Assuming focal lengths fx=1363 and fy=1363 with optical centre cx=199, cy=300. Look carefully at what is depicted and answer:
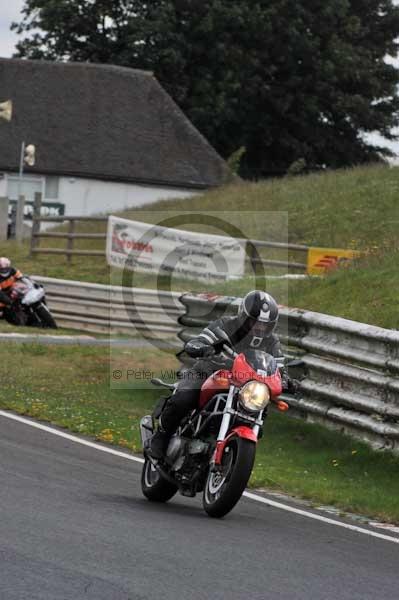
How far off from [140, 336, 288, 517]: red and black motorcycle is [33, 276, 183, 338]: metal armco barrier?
46.3 ft

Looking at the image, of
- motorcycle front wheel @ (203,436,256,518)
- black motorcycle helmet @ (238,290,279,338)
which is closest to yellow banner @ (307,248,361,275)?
black motorcycle helmet @ (238,290,279,338)

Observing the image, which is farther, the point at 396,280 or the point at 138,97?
the point at 138,97

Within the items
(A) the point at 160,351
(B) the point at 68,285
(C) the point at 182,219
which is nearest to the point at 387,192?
(C) the point at 182,219

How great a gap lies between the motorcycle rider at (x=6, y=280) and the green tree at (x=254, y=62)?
38947mm

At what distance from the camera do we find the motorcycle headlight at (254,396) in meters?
9.22

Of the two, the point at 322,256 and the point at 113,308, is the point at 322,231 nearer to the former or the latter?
the point at 322,256

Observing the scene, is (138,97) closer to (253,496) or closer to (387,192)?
(387,192)

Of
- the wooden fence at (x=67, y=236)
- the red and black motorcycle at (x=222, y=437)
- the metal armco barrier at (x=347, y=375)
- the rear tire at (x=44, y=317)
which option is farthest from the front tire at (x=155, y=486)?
the wooden fence at (x=67, y=236)

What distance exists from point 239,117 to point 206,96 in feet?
6.98

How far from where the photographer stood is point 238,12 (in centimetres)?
6397

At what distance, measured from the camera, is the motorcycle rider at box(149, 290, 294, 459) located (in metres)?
9.62

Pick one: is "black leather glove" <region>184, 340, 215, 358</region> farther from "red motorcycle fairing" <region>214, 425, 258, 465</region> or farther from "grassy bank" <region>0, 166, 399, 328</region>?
"grassy bank" <region>0, 166, 399, 328</region>

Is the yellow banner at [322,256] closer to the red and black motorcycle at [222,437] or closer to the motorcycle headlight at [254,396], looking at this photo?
the red and black motorcycle at [222,437]

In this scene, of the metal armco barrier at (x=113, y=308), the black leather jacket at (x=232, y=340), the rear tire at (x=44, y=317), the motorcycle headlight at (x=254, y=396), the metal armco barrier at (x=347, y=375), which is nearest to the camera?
the motorcycle headlight at (x=254, y=396)
